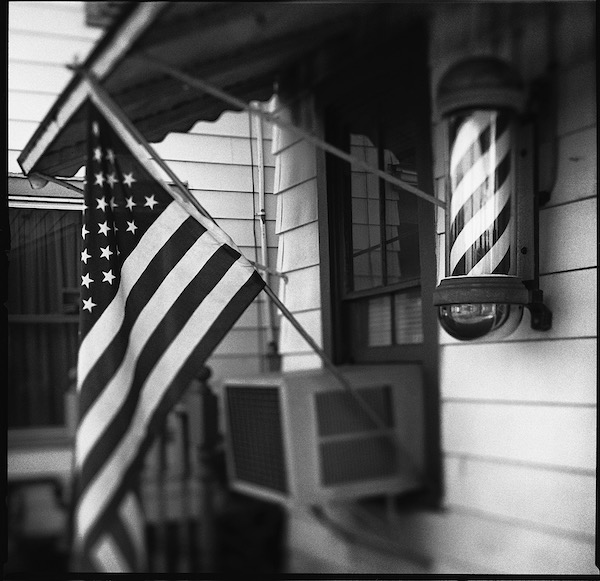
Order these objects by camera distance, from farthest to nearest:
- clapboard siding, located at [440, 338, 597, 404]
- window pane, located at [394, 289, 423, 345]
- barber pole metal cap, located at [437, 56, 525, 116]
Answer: window pane, located at [394, 289, 423, 345]
clapboard siding, located at [440, 338, 597, 404]
barber pole metal cap, located at [437, 56, 525, 116]

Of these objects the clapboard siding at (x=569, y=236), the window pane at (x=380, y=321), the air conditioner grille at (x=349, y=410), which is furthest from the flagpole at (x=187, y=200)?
the clapboard siding at (x=569, y=236)

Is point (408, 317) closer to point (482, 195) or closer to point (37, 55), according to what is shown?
point (482, 195)

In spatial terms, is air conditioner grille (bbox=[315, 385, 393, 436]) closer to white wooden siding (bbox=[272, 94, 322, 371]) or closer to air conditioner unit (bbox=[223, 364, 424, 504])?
air conditioner unit (bbox=[223, 364, 424, 504])

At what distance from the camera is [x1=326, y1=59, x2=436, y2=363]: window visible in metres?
1.92

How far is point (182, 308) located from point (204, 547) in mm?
628

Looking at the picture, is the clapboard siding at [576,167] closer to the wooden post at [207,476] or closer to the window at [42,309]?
the wooden post at [207,476]

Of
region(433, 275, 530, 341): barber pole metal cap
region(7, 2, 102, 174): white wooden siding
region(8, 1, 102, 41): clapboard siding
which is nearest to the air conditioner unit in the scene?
region(433, 275, 530, 341): barber pole metal cap

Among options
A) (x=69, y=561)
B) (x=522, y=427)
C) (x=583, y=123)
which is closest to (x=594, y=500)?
(x=522, y=427)

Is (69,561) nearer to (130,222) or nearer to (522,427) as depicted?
(130,222)

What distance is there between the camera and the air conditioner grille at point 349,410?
1.92m

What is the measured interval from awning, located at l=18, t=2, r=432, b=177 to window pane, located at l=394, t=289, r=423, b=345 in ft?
2.03

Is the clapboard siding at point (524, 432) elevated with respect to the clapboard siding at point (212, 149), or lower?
lower

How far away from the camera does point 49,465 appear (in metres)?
1.96

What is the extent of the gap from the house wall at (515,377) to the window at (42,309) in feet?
1.84
